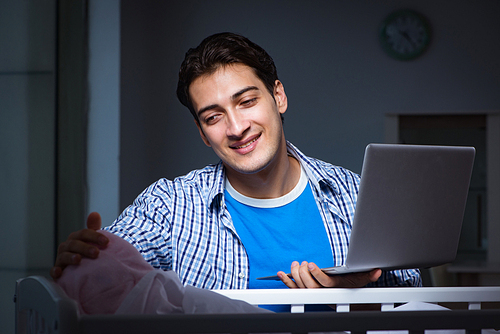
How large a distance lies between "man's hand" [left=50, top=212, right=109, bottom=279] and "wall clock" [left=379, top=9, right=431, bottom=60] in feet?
11.2

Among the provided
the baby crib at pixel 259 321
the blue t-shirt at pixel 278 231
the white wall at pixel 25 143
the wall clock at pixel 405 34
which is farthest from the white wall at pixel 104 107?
the wall clock at pixel 405 34

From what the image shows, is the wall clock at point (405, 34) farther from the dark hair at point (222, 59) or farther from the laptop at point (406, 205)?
the laptop at point (406, 205)

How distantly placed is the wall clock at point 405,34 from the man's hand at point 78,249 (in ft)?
11.2

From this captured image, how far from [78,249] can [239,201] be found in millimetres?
612

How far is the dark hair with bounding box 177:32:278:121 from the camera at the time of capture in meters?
1.17

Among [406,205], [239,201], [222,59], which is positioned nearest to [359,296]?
[406,205]

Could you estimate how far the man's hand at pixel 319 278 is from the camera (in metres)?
0.90

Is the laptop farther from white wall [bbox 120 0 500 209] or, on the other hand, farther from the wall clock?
the wall clock

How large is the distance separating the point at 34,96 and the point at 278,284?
128 centimetres

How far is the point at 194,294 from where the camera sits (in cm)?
62

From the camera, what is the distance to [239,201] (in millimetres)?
1227

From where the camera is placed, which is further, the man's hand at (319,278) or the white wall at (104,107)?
the white wall at (104,107)

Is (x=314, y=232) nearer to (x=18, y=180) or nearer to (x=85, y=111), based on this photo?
(x=18, y=180)

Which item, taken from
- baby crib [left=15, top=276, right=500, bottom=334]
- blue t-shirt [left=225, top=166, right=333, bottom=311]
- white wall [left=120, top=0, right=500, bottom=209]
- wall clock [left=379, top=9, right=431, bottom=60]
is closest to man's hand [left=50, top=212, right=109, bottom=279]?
baby crib [left=15, top=276, right=500, bottom=334]
